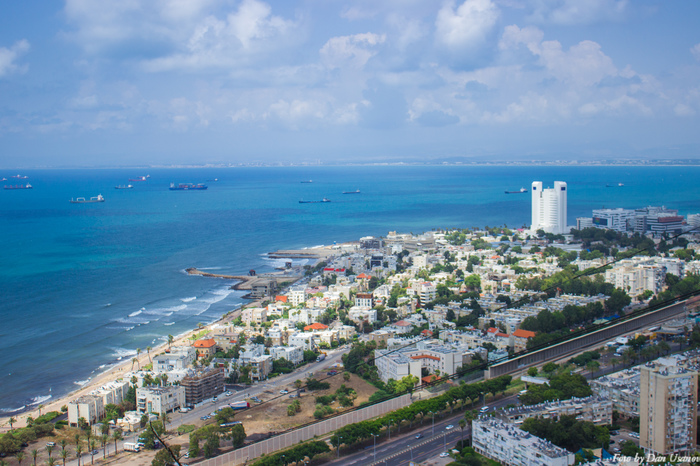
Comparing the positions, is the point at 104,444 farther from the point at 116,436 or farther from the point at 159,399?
the point at 159,399

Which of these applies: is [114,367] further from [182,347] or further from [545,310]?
[545,310]

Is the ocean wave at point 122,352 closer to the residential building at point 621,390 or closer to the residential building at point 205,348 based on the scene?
the residential building at point 205,348

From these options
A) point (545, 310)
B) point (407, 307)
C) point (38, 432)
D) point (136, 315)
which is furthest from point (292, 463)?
point (136, 315)

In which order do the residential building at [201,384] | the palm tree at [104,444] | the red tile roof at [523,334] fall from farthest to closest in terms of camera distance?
the red tile roof at [523,334] < the residential building at [201,384] < the palm tree at [104,444]

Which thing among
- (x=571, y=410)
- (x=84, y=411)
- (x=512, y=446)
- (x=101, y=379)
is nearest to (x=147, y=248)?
(x=101, y=379)

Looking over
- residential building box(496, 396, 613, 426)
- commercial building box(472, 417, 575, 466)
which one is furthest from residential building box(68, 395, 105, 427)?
residential building box(496, 396, 613, 426)

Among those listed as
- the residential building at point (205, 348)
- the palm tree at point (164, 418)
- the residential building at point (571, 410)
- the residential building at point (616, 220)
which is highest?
the residential building at point (616, 220)

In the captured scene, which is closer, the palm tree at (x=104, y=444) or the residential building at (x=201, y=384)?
the palm tree at (x=104, y=444)

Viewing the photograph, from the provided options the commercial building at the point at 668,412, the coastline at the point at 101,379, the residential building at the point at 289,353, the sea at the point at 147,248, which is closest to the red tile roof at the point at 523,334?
the residential building at the point at 289,353
